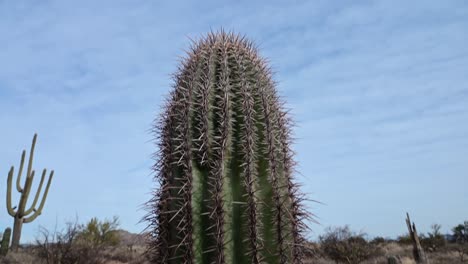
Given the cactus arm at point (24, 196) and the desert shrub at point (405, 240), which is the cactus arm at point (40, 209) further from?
the desert shrub at point (405, 240)

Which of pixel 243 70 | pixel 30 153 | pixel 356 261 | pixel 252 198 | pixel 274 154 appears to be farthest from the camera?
pixel 356 261

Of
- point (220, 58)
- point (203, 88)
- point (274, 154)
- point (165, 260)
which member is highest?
point (220, 58)

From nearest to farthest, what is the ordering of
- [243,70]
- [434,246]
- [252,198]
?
1. [252,198]
2. [243,70]
3. [434,246]

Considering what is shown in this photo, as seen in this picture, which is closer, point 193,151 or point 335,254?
point 193,151

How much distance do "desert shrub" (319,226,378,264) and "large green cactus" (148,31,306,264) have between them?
13.6 meters

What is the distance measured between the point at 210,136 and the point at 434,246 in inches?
833

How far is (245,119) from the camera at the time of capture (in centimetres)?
383

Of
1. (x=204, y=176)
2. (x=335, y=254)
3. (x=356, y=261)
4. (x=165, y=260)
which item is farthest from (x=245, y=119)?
(x=335, y=254)

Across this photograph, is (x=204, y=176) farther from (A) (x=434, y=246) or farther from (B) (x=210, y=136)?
(A) (x=434, y=246)

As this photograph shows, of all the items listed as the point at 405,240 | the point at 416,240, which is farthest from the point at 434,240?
the point at 416,240

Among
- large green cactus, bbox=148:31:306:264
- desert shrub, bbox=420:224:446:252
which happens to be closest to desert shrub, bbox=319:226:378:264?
desert shrub, bbox=420:224:446:252

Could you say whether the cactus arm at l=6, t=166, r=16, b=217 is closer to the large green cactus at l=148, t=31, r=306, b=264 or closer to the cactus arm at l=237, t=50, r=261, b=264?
the large green cactus at l=148, t=31, r=306, b=264

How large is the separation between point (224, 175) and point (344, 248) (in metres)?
16.2

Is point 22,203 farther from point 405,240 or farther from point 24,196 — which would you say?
point 405,240
